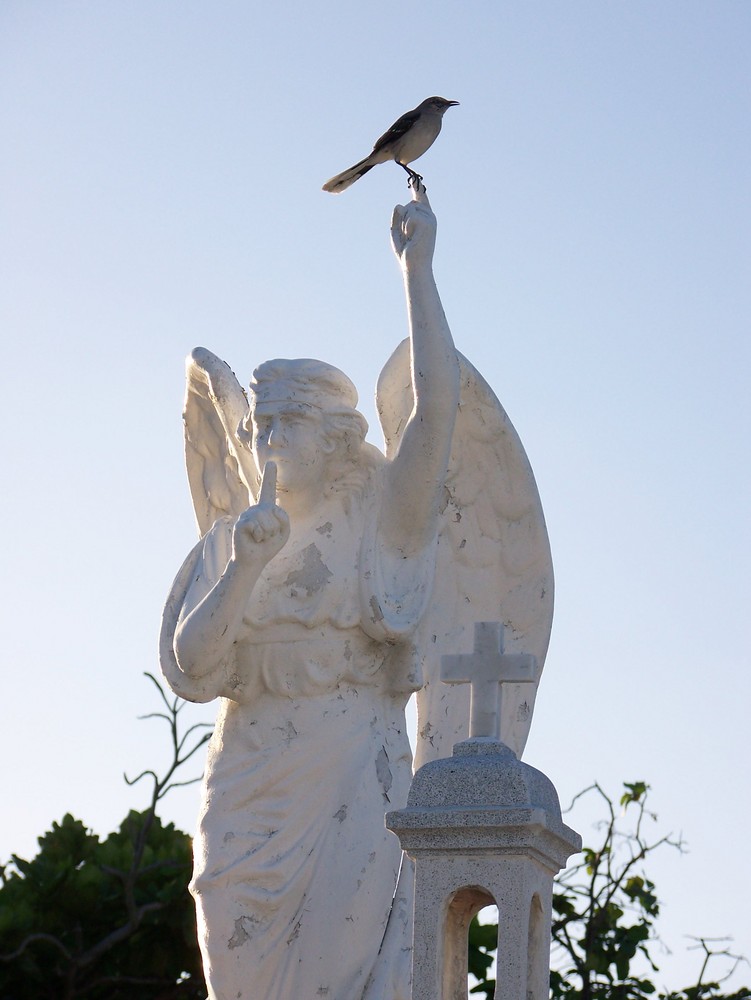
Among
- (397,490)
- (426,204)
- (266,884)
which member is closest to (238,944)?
(266,884)

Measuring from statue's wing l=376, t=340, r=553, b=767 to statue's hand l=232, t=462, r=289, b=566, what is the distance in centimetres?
77

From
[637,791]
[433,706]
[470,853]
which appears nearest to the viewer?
[470,853]

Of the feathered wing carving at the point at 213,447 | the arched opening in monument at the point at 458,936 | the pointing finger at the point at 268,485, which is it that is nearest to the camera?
the arched opening in monument at the point at 458,936

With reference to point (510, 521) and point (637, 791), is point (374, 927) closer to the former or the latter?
point (510, 521)

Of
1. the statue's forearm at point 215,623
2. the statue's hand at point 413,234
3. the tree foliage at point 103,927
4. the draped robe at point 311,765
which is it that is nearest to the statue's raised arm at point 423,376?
the statue's hand at point 413,234

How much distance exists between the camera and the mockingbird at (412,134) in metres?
7.47

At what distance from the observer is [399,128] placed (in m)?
7.51

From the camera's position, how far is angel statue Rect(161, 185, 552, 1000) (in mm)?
6777

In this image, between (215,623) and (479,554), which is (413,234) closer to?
(479,554)

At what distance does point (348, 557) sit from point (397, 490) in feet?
0.90

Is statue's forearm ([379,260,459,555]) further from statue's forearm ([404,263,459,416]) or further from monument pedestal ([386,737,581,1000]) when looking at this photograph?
monument pedestal ([386,737,581,1000])

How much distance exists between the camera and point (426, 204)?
716 cm

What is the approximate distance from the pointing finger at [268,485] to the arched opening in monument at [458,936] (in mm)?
1438

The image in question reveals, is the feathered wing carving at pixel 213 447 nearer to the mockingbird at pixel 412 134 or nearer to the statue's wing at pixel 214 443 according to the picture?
the statue's wing at pixel 214 443
